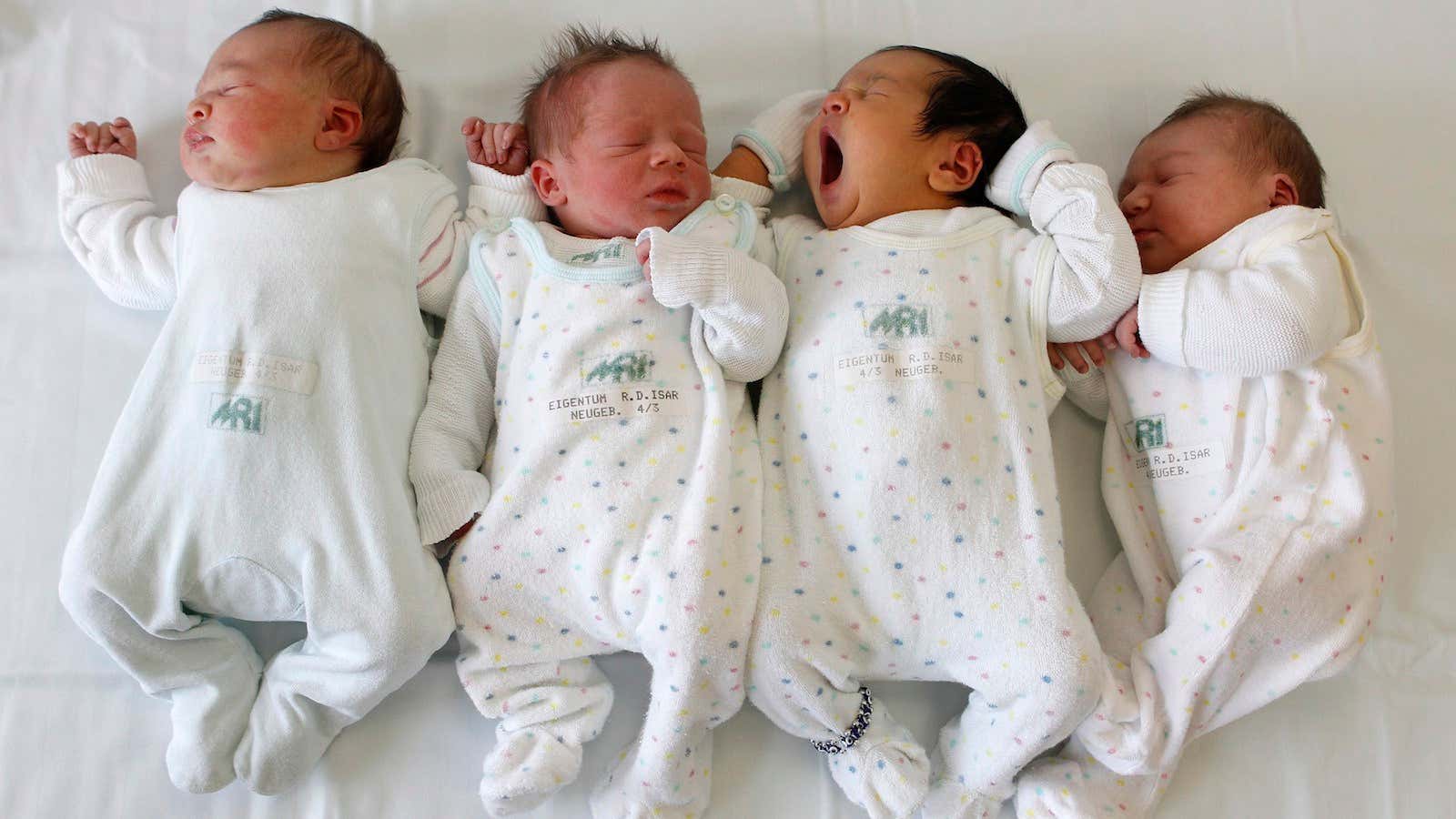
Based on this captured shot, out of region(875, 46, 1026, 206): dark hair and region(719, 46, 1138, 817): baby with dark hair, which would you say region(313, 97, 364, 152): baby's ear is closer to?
region(719, 46, 1138, 817): baby with dark hair

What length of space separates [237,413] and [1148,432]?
110 centimetres

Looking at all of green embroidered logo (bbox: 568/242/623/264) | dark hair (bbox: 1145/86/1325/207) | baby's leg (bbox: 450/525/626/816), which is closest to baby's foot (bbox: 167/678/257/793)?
baby's leg (bbox: 450/525/626/816)

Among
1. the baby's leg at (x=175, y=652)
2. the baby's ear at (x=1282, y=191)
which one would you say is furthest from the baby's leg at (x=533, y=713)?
the baby's ear at (x=1282, y=191)

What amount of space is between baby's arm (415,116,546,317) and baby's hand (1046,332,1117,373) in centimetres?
71

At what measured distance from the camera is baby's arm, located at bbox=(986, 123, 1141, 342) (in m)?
1.41

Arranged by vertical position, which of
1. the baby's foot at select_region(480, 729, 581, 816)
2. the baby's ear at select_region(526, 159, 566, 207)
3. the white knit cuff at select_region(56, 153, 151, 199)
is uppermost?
the white knit cuff at select_region(56, 153, 151, 199)

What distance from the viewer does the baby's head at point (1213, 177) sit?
4.94ft

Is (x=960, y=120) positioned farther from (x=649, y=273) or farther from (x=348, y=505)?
(x=348, y=505)

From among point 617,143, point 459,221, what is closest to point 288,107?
point 459,221

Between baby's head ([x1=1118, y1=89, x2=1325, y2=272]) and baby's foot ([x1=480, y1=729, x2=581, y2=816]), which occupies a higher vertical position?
baby's head ([x1=1118, y1=89, x2=1325, y2=272])

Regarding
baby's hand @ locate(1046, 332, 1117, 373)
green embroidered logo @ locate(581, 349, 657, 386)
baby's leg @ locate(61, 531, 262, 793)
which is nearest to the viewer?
baby's leg @ locate(61, 531, 262, 793)

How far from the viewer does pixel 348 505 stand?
4.27 ft

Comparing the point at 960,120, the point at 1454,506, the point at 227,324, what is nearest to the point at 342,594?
the point at 227,324

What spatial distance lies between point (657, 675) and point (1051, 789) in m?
0.49
